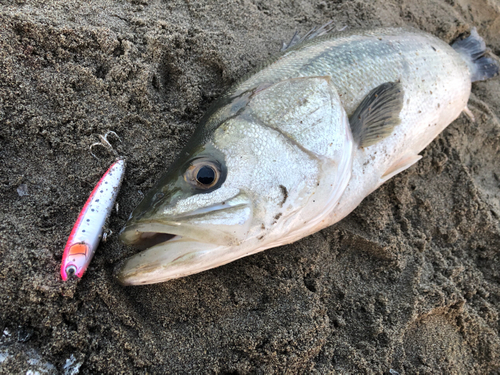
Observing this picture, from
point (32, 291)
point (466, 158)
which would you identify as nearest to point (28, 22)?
point (32, 291)

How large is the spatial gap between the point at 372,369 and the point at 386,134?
151cm

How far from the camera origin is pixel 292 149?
1.82 meters

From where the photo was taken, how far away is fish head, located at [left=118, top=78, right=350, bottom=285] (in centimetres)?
155

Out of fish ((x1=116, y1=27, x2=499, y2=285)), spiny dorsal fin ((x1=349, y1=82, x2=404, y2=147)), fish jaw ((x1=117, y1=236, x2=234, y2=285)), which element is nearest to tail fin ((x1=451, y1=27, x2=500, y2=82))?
fish ((x1=116, y1=27, x2=499, y2=285))

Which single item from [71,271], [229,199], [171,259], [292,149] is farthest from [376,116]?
[71,271]

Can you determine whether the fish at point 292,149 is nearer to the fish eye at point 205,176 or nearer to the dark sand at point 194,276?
the fish eye at point 205,176

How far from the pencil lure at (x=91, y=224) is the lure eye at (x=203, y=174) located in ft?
1.84

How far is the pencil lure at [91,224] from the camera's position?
1.60 m

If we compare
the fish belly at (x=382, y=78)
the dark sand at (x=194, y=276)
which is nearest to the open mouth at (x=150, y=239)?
the dark sand at (x=194, y=276)

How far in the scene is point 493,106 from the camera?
11.7ft

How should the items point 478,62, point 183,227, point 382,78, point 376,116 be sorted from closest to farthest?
point 183,227
point 376,116
point 382,78
point 478,62

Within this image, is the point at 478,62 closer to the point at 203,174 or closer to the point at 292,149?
the point at 292,149

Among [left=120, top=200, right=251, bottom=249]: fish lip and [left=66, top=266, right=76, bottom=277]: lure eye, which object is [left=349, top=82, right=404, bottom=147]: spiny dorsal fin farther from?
[left=66, top=266, right=76, bottom=277]: lure eye

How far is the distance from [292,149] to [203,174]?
1.78 ft
